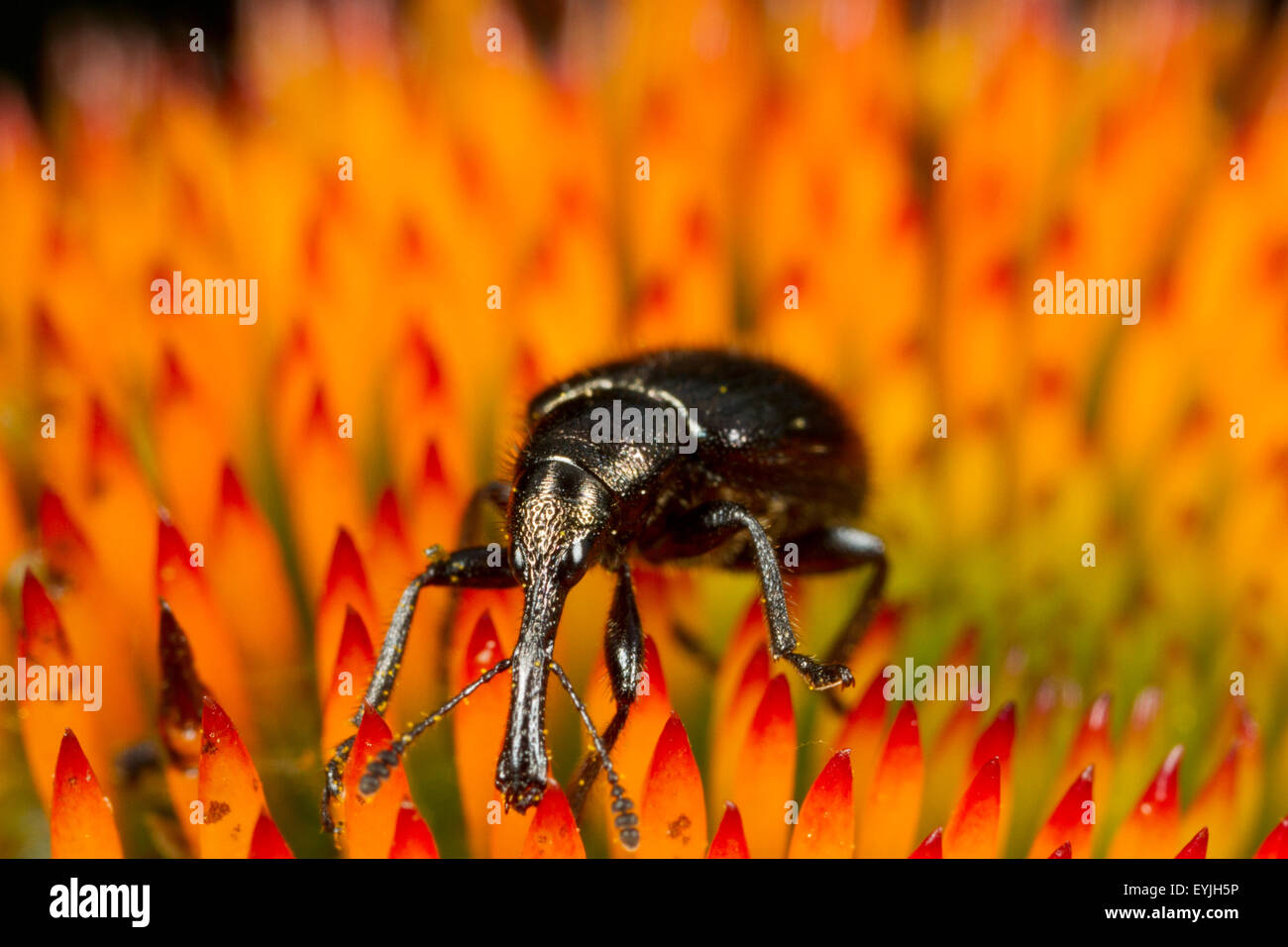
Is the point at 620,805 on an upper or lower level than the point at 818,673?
lower

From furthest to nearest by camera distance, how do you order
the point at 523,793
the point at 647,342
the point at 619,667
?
1. the point at 647,342
2. the point at 619,667
3. the point at 523,793

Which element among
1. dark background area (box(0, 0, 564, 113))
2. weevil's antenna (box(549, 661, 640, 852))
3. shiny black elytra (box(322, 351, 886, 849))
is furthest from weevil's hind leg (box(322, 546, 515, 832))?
dark background area (box(0, 0, 564, 113))

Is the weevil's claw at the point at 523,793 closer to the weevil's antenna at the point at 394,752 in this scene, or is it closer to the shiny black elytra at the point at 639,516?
the shiny black elytra at the point at 639,516

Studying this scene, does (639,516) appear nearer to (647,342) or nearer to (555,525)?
(555,525)

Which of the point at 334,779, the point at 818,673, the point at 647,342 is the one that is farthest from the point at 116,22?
the point at 818,673
